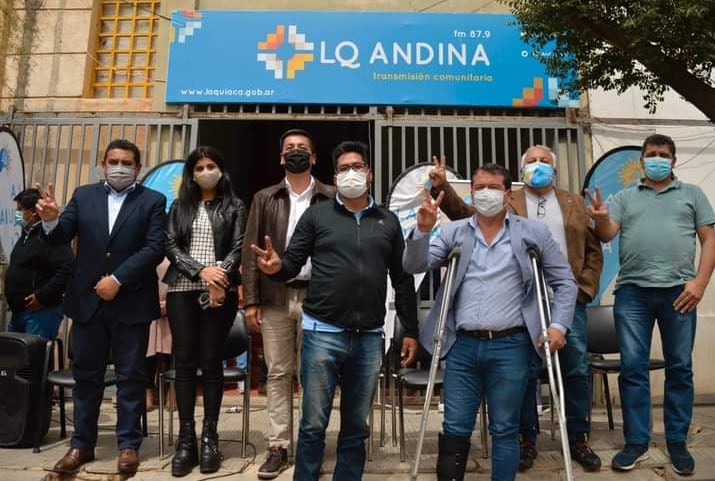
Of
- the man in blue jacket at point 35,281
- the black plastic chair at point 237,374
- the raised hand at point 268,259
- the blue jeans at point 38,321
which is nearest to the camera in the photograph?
the raised hand at point 268,259

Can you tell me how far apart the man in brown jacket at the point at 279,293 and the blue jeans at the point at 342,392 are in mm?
548

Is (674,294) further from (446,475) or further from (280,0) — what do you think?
(280,0)

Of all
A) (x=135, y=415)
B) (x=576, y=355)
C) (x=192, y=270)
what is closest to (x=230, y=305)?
(x=192, y=270)

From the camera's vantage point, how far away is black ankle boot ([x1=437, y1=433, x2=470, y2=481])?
9.42ft

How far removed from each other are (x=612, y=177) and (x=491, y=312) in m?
3.88

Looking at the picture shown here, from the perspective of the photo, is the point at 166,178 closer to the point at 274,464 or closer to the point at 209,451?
the point at 209,451

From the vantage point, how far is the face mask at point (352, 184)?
328 centimetres

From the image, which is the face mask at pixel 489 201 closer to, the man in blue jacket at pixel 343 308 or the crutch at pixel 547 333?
the crutch at pixel 547 333

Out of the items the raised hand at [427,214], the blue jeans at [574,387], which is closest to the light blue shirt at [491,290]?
the raised hand at [427,214]

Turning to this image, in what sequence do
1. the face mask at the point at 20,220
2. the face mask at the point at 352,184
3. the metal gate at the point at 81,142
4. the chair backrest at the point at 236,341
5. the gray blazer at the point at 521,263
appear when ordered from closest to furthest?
the gray blazer at the point at 521,263 → the face mask at the point at 352,184 → the chair backrest at the point at 236,341 → the face mask at the point at 20,220 → the metal gate at the point at 81,142

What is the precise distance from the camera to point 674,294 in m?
3.61

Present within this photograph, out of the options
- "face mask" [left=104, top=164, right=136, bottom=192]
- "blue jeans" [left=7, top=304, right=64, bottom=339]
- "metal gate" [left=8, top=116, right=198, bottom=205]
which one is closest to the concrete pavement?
"blue jeans" [left=7, top=304, right=64, bottom=339]

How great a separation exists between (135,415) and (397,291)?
72.9 inches

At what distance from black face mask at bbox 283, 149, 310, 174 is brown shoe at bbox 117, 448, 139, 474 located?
207cm
